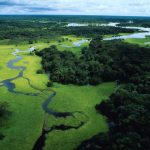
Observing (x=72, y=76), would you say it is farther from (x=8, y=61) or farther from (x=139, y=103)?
(x=8, y=61)

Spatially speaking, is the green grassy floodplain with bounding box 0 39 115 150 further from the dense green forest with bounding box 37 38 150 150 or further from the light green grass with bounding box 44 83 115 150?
the dense green forest with bounding box 37 38 150 150

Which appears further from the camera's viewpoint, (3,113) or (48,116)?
(48,116)

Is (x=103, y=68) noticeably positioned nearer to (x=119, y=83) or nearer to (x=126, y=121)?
(x=119, y=83)

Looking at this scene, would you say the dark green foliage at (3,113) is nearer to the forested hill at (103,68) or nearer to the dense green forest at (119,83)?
the dense green forest at (119,83)

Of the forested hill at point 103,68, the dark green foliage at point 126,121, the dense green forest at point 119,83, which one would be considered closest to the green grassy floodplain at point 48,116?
the dark green foliage at point 126,121

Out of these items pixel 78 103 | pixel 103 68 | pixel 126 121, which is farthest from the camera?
pixel 103 68

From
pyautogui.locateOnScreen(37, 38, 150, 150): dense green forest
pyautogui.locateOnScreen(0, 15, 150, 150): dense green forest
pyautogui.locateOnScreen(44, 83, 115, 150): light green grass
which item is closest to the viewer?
pyautogui.locateOnScreen(37, 38, 150, 150): dense green forest

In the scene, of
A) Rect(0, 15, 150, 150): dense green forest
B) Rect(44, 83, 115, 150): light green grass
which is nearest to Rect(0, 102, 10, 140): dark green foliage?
Rect(0, 15, 150, 150): dense green forest

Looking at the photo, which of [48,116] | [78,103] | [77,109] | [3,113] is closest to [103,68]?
Answer: [78,103]
